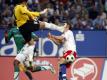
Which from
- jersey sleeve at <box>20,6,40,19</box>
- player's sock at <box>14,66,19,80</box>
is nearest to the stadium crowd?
jersey sleeve at <box>20,6,40,19</box>

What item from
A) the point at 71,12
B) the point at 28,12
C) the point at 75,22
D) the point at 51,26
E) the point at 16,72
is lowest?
the point at 16,72

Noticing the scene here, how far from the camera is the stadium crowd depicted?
88.7 feet

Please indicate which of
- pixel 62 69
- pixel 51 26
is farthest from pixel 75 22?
pixel 62 69

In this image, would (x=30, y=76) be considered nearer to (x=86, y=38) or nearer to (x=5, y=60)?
(x=5, y=60)

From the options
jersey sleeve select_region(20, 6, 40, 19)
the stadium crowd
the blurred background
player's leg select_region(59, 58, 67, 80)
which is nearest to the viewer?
player's leg select_region(59, 58, 67, 80)

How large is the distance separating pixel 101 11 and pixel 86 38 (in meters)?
2.18

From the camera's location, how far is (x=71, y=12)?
91.1 feet

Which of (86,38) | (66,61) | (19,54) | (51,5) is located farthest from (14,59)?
(51,5)

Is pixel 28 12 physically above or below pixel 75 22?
above

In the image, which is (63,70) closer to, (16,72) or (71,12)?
(16,72)

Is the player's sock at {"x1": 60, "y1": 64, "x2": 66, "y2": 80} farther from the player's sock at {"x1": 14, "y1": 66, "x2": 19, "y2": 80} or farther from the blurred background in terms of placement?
the blurred background

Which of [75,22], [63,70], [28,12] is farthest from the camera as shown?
[75,22]

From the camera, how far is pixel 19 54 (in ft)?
64.8

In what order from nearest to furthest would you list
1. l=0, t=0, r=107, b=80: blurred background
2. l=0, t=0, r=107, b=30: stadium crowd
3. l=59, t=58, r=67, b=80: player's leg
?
l=59, t=58, r=67, b=80: player's leg < l=0, t=0, r=107, b=80: blurred background < l=0, t=0, r=107, b=30: stadium crowd
